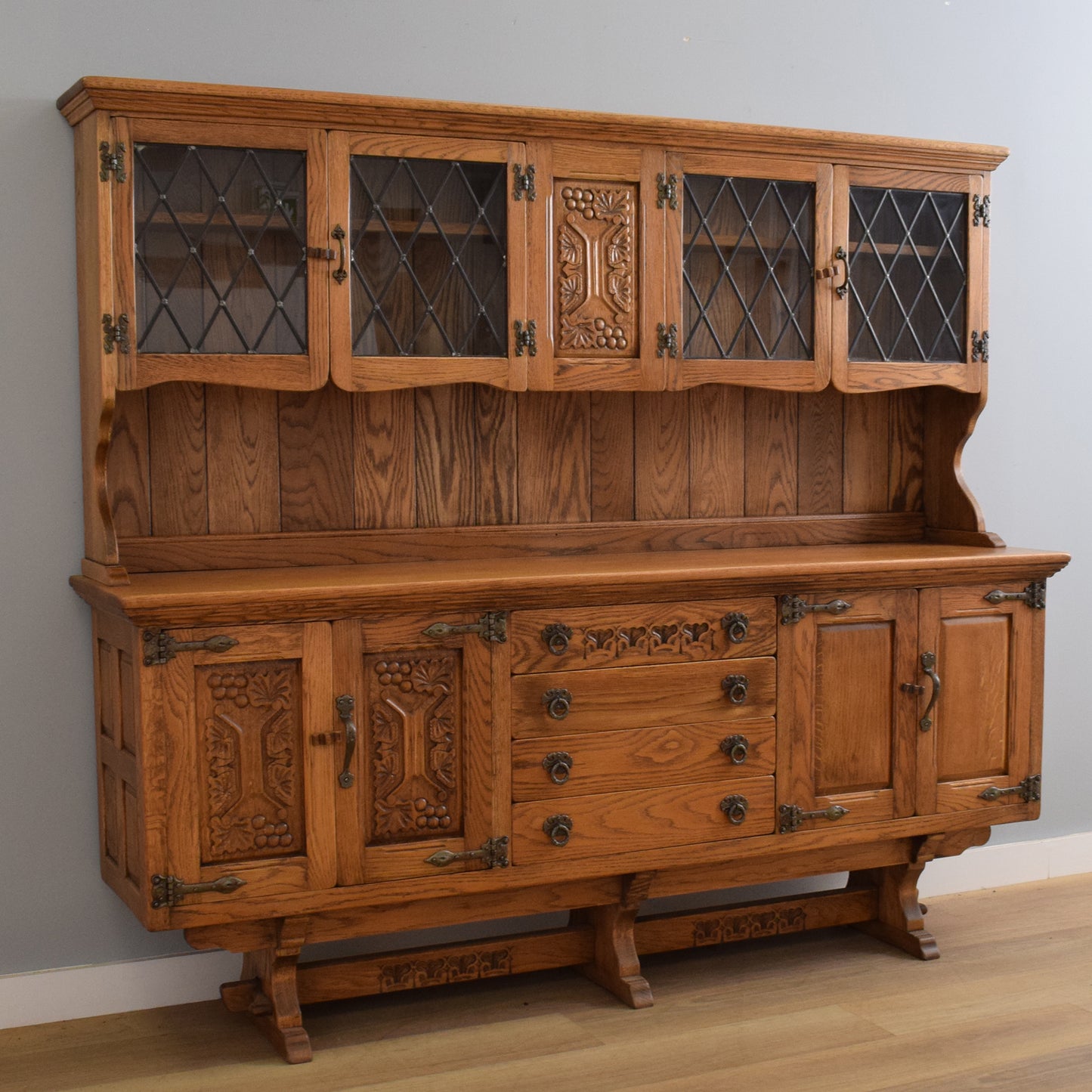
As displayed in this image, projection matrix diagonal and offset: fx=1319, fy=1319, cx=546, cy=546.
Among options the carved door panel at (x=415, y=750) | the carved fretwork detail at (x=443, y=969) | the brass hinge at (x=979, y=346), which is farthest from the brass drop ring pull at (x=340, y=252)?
the brass hinge at (x=979, y=346)

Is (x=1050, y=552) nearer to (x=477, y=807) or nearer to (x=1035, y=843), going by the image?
(x=1035, y=843)

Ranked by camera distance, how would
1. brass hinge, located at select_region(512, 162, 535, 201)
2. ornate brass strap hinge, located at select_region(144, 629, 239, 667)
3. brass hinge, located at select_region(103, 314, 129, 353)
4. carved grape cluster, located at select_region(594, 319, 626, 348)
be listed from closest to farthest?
ornate brass strap hinge, located at select_region(144, 629, 239, 667) < brass hinge, located at select_region(103, 314, 129, 353) < brass hinge, located at select_region(512, 162, 535, 201) < carved grape cluster, located at select_region(594, 319, 626, 348)

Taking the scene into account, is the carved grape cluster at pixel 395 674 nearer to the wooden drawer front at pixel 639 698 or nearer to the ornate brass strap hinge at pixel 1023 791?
the wooden drawer front at pixel 639 698

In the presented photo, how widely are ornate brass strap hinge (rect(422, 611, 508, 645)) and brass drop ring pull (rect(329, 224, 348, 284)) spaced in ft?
2.45

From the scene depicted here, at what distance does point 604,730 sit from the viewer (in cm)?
283

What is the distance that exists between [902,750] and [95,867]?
1.86 m

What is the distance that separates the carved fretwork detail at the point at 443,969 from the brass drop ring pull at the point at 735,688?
77cm

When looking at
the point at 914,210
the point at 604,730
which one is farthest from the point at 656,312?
the point at 604,730

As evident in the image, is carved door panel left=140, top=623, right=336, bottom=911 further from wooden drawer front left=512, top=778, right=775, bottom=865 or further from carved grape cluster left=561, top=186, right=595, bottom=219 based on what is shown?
carved grape cluster left=561, top=186, right=595, bottom=219

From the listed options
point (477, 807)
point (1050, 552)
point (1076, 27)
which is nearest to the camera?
point (477, 807)

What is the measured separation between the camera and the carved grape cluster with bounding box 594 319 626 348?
9.73 feet

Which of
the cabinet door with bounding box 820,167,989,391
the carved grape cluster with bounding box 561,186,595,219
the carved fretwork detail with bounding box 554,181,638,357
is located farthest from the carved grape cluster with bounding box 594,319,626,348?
the cabinet door with bounding box 820,167,989,391

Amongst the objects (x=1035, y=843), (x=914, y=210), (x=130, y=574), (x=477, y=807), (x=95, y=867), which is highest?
(x=914, y=210)

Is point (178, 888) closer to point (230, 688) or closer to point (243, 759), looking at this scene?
point (243, 759)
